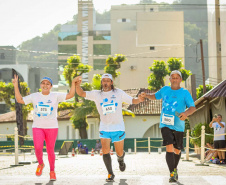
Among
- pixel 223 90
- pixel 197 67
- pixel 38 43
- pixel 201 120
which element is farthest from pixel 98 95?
pixel 38 43

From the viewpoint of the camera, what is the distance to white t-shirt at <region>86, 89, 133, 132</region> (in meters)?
9.17

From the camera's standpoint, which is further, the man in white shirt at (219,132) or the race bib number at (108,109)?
the man in white shirt at (219,132)

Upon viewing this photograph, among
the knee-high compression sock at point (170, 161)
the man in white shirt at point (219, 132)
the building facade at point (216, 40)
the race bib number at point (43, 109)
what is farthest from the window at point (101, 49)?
the knee-high compression sock at point (170, 161)

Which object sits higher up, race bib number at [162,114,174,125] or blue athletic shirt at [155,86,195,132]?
blue athletic shirt at [155,86,195,132]

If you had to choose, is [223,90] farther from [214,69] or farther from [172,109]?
[214,69]

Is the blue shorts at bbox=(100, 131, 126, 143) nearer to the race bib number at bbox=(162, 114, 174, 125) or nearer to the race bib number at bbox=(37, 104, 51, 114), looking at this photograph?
the race bib number at bbox=(162, 114, 174, 125)

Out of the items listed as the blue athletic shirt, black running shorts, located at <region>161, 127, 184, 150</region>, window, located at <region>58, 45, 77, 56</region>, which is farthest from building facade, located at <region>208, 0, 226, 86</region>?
window, located at <region>58, 45, 77, 56</region>

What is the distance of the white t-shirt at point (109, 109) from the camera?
9.17m

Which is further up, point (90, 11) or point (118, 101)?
point (90, 11)

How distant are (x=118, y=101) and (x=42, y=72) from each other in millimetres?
98820

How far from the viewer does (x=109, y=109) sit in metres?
9.17

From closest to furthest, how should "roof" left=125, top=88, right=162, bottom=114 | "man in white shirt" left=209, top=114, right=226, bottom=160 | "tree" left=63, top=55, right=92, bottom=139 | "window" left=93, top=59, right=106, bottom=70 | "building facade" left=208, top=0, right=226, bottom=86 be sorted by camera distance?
"man in white shirt" left=209, top=114, right=226, bottom=160 < "tree" left=63, top=55, right=92, bottom=139 < "building facade" left=208, top=0, right=226, bottom=86 < "roof" left=125, top=88, right=162, bottom=114 < "window" left=93, top=59, right=106, bottom=70

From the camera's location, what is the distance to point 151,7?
99.2 metres

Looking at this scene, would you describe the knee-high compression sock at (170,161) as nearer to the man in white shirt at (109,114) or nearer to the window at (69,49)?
the man in white shirt at (109,114)
